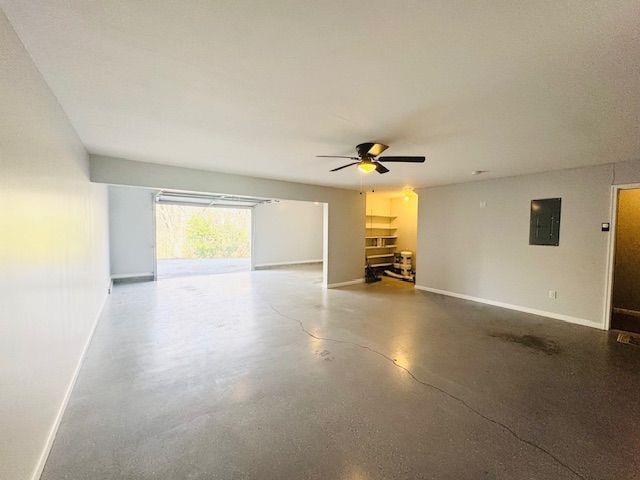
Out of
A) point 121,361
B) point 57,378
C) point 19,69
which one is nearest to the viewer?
point 19,69

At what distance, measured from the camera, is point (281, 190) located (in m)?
5.54

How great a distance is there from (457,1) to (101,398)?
3496 millimetres

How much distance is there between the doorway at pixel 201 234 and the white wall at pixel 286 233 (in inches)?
95.3

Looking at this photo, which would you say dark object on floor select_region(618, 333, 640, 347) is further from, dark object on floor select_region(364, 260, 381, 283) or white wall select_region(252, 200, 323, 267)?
white wall select_region(252, 200, 323, 267)

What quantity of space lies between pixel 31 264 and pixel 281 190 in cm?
426

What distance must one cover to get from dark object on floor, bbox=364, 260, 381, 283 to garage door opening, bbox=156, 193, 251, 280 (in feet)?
21.0

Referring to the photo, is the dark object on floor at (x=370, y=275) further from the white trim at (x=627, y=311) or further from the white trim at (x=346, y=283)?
the white trim at (x=627, y=311)

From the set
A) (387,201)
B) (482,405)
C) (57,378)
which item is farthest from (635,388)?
(387,201)

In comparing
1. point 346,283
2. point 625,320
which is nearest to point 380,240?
point 346,283

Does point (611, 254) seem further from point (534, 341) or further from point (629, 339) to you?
point (534, 341)

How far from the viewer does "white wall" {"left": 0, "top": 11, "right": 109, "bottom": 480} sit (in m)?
1.25

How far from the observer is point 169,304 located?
4953 millimetres

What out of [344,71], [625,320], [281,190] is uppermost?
[344,71]

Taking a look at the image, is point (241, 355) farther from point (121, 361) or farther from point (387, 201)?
point (387, 201)
